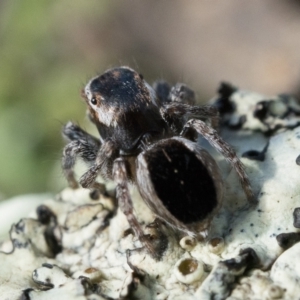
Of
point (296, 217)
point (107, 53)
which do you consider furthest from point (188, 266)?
point (107, 53)

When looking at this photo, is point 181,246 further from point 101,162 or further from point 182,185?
point 101,162

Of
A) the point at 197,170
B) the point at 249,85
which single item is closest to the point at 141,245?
the point at 197,170

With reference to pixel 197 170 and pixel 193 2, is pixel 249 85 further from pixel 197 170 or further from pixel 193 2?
pixel 197 170

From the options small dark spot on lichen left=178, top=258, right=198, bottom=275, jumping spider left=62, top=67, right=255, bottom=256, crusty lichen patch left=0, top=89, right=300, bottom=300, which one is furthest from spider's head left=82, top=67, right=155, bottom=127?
small dark spot on lichen left=178, top=258, right=198, bottom=275

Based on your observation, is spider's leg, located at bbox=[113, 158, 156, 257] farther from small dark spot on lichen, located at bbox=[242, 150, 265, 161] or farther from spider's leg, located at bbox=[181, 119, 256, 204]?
small dark spot on lichen, located at bbox=[242, 150, 265, 161]

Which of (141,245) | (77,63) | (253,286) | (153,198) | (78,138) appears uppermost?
(77,63)
